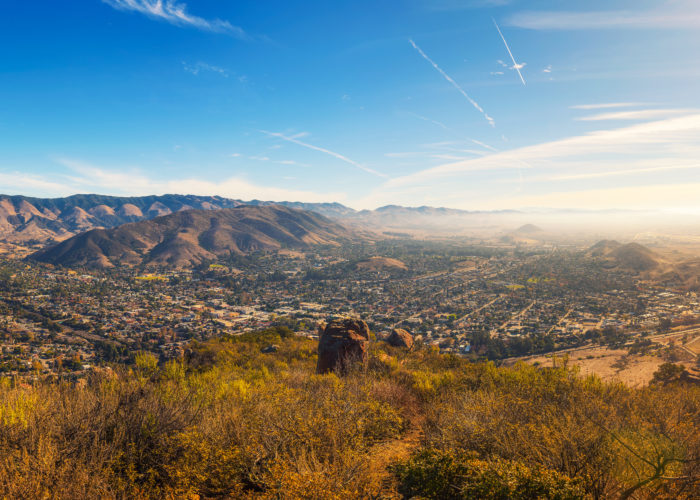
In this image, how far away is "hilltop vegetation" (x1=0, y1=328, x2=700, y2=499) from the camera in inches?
339

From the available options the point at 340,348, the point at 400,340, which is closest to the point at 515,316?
the point at 400,340

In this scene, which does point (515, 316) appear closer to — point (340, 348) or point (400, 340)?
point (400, 340)

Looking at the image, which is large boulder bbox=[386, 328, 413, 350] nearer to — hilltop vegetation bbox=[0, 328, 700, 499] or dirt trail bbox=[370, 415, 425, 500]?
dirt trail bbox=[370, 415, 425, 500]

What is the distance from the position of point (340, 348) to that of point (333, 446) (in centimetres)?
1584

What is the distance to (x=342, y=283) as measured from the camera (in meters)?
143

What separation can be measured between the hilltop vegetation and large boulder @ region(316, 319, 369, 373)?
9263mm

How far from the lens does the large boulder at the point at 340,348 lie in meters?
26.4

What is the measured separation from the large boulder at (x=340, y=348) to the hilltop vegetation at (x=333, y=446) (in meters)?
9.26

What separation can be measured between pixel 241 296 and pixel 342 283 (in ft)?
144

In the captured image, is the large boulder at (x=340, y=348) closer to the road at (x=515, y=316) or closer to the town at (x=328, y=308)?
the town at (x=328, y=308)

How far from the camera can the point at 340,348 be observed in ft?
87.9

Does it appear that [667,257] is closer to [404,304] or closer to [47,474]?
A: [404,304]

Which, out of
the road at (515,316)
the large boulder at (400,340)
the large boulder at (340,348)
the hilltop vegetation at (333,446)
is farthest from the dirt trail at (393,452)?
the road at (515,316)

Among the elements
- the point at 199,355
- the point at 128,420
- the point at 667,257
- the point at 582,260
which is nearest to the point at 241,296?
the point at 199,355
